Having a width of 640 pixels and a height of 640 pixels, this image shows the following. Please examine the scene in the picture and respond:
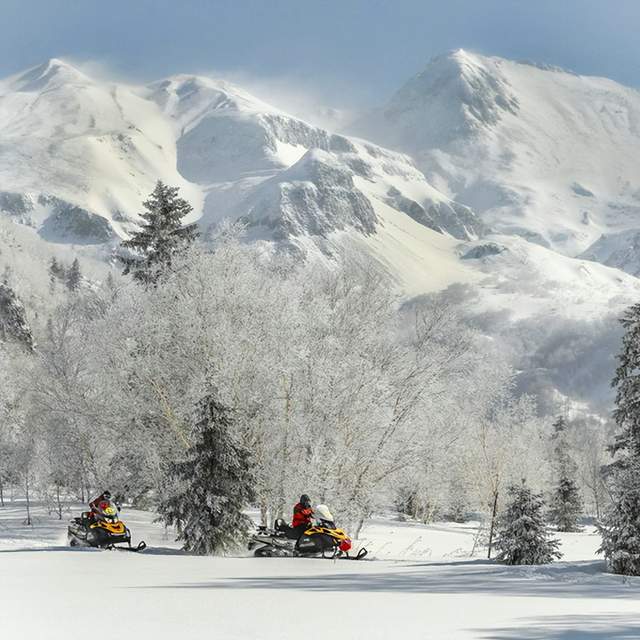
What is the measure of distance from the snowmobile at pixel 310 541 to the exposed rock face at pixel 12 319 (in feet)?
311

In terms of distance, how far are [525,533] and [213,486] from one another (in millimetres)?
7130

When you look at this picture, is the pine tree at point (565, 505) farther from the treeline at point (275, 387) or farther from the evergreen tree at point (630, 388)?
the treeline at point (275, 387)

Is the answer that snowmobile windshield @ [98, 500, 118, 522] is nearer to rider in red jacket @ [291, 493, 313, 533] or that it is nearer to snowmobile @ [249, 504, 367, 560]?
snowmobile @ [249, 504, 367, 560]

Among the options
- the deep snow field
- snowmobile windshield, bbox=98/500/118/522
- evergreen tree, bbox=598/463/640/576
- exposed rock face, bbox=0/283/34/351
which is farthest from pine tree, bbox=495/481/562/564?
exposed rock face, bbox=0/283/34/351

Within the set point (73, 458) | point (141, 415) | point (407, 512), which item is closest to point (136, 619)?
point (141, 415)

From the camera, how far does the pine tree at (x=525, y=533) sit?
18.3 meters

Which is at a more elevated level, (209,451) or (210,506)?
(209,451)

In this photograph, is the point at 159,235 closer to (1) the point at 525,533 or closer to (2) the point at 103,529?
(2) the point at 103,529

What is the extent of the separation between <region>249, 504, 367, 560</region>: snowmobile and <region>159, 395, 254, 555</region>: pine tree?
879 millimetres

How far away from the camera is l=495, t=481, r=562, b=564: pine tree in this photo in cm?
1828

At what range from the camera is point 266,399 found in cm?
2202

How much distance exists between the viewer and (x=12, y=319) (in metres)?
123

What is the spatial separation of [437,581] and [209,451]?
7765mm

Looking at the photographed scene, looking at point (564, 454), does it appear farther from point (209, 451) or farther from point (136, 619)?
point (136, 619)
